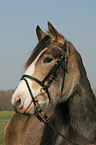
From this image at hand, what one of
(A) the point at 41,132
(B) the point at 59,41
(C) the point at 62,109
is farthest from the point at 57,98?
(A) the point at 41,132

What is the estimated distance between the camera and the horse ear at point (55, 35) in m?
3.80

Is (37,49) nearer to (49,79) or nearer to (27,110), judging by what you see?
(49,79)

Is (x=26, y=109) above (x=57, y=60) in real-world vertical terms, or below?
below

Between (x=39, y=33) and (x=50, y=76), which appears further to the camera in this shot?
(x=39, y=33)

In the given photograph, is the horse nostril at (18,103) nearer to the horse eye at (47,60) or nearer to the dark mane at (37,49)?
the dark mane at (37,49)

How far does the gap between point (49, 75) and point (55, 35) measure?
67 centimetres

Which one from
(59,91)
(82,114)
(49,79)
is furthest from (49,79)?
(82,114)

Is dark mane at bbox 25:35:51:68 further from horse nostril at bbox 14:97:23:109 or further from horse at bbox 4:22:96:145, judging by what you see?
horse nostril at bbox 14:97:23:109

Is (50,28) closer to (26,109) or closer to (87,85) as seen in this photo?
(87,85)

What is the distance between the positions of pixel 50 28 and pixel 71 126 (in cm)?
154

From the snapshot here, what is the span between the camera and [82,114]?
3.68 metres

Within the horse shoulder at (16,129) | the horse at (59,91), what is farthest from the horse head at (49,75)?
the horse shoulder at (16,129)

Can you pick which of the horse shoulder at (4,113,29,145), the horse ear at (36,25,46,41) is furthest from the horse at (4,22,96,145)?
the horse shoulder at (4,113,29,145)

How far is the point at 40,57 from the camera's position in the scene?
3.66 meters
